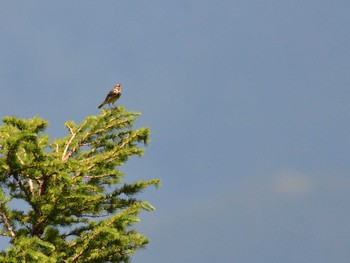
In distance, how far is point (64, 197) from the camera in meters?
11.9

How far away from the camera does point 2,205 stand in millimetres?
12414

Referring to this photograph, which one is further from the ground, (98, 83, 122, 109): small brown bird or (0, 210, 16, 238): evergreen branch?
(98, 83, 122, 109): small brown bird

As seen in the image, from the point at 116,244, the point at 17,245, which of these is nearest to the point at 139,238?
the point at 116,244

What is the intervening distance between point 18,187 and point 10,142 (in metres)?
2.86

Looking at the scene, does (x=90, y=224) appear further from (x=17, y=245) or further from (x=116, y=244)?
(x=17, y=245)

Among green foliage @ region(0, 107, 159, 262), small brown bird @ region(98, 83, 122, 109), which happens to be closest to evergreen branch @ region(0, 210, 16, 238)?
green foliage @ region(0, 107, 159, 262)

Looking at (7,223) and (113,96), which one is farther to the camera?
(113,96)

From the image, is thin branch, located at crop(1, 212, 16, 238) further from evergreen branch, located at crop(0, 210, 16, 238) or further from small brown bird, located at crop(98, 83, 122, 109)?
small brown bird, located at crop(98, 83, 122, 109)

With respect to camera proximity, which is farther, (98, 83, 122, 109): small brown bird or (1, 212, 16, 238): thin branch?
(98, 83, 122, 109): small brown bird

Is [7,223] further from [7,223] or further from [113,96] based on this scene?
[113,96]

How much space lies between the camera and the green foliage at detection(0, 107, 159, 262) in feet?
36.8

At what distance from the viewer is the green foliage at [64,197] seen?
442 inches

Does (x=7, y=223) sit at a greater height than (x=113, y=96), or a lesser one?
lesser

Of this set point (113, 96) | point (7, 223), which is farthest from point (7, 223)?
point (113, 96)
